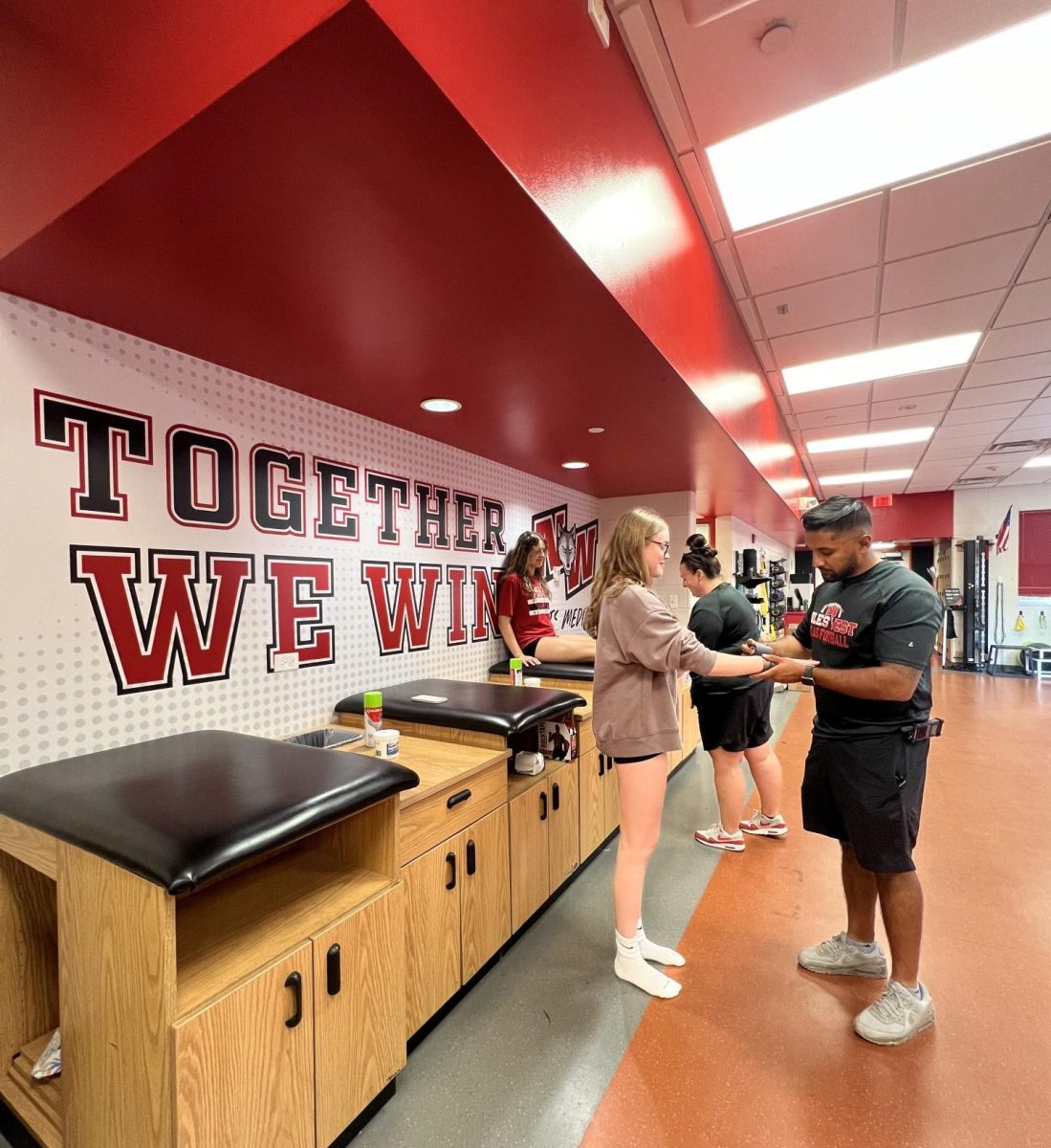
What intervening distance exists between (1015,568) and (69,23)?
44.0 ft

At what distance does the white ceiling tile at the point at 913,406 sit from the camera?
4.86 metres

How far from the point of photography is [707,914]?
8.40ft

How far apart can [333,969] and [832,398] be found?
5.42m

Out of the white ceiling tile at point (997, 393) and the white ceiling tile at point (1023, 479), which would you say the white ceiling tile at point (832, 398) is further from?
the white ceiling tile at point (1023, 479)

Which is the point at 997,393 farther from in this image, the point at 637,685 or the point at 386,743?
the point at 386,743

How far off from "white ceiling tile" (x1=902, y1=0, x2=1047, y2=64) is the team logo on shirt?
70.6 inches

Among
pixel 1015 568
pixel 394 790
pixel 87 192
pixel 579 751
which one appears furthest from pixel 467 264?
pixel 1015 568

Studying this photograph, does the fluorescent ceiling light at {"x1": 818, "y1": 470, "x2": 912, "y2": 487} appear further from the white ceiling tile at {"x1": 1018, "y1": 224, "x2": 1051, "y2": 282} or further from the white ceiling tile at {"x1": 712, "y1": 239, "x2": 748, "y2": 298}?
the white ceiling tile at {"x1": 712, "y1": 239, "x2": 748, "y2": 298}

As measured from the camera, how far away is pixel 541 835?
248 centimetres

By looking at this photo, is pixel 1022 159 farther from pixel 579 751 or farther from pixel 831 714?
pixel 579 751

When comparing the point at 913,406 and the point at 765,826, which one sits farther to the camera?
the point at 913,406

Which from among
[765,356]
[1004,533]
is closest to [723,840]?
[765,356]

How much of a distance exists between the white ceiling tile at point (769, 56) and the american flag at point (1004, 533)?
11.1 metres

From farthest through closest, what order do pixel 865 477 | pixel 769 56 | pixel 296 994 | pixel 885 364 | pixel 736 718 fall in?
pixel 865 477
pixel 885 364
pixel 736 718
pixel 769 56
pixel 296 994
